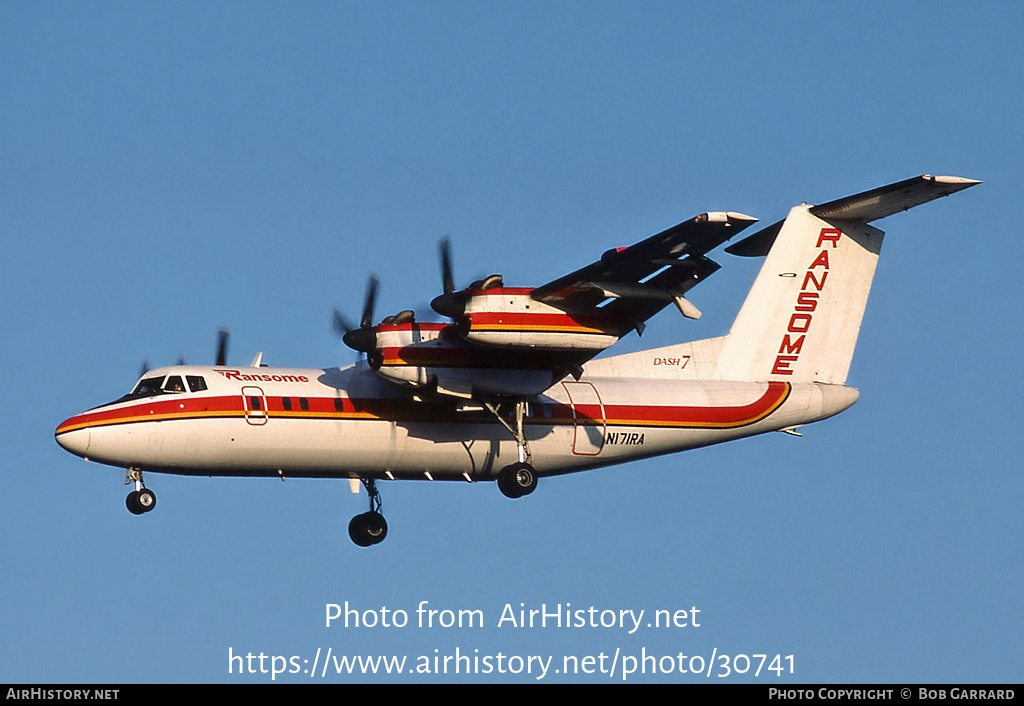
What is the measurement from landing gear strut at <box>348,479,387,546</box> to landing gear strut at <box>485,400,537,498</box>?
100 inches

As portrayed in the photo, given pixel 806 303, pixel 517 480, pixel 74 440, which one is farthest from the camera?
pixel 806 303

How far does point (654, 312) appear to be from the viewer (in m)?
22.5

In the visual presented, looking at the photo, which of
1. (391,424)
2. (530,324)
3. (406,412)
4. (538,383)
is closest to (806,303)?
(538,383)

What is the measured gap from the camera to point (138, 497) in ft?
72.7

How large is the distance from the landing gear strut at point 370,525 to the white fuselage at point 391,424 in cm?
157

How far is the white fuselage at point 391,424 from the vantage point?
2197 centimetres

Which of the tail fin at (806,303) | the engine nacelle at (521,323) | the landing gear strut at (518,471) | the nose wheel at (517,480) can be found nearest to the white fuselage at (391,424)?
the landing gear strut at (518,471)

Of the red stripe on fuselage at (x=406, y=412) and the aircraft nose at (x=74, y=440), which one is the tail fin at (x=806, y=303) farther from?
the aircraft nose at (x=74, y=440)

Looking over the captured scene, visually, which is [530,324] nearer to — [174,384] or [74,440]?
[174,384]

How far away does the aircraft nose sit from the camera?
71.0 feet

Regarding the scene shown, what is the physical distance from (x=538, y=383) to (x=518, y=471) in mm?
1434
